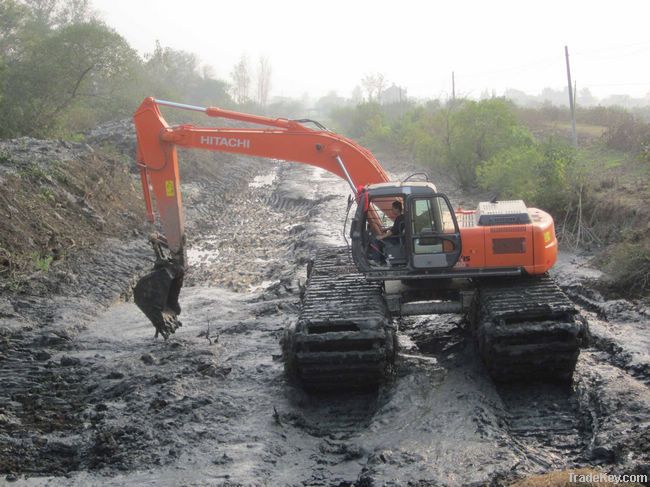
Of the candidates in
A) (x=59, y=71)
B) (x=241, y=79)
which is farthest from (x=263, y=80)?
(x=59, y=71)

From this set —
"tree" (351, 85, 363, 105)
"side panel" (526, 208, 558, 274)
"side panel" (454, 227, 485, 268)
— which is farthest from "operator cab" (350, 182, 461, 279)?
"tree" (351, 85, 363, 105)

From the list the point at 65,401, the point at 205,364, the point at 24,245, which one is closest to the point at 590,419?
the point at 205,364

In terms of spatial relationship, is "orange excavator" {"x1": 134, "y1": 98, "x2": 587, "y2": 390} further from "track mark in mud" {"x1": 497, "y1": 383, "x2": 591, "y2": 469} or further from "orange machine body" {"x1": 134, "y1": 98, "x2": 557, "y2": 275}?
"track mark in mud" {"x1": 497, "y1": 383, "x2": 591, "y2": 469}

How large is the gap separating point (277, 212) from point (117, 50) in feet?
34.5

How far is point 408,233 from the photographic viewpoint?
816 cm

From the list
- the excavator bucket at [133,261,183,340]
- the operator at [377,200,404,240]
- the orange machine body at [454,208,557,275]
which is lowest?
the excavator bucket at [133,261,183,340]

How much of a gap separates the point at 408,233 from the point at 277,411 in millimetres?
2514

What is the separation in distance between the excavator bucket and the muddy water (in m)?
0.34

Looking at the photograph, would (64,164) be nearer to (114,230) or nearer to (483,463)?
(114,230)

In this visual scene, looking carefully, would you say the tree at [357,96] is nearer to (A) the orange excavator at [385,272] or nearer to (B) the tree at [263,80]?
(B) the tree at [263,80]

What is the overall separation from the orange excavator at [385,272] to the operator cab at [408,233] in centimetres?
1

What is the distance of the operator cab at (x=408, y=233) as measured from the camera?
817 cm

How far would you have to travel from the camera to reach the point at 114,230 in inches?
640

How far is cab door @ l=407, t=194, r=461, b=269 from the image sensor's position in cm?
818
